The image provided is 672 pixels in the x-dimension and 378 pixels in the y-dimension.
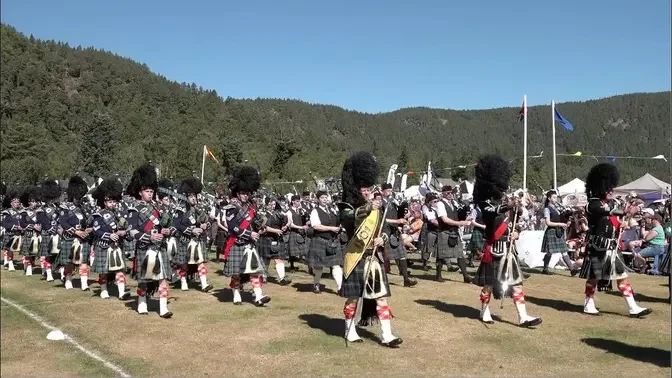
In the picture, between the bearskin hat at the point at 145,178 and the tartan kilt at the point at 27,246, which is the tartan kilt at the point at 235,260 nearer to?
the bearskin hat at the point at 145,178

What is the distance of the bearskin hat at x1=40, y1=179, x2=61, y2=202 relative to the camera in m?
16.6

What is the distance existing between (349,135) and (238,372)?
170 m

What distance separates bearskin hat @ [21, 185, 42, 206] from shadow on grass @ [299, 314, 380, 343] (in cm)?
1162

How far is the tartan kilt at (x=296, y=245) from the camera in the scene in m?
16.0

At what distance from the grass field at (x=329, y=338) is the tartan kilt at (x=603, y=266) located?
67 centimetres

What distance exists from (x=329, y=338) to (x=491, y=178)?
3.39 metres

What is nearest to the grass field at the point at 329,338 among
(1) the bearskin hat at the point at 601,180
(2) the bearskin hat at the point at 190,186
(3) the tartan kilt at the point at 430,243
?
(3) the tartan kilt at the point at 430,243

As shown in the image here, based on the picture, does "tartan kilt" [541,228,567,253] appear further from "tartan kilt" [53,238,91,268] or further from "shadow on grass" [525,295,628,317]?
"tartan kilt" [53,238,91,268]

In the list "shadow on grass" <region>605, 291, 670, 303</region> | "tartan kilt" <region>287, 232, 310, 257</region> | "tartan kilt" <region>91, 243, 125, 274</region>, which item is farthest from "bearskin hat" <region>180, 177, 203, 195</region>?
"shadow on grass" <region>605, 291, 670, 303</region>

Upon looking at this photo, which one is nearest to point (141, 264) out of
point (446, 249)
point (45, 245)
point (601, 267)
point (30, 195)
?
point (446, 249)

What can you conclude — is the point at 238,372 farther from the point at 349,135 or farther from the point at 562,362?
the point at 349,135

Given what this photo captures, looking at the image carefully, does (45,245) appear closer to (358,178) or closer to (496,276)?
(358,178)

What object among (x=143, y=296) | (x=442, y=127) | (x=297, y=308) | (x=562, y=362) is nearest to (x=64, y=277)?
(x=143, y=296)

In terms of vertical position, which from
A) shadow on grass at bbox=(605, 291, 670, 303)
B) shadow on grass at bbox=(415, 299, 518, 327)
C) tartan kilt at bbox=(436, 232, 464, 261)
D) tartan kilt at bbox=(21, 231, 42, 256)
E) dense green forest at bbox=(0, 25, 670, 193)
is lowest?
shadow on grass at bbox=(415, 299, 518, 327)
